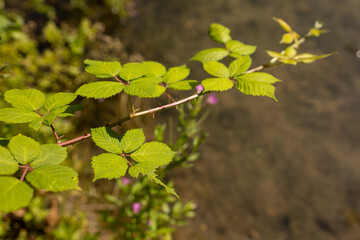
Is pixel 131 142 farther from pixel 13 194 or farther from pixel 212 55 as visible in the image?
pixel 212 55

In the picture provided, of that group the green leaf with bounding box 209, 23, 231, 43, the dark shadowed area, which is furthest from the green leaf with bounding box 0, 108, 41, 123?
the dark shadowed area

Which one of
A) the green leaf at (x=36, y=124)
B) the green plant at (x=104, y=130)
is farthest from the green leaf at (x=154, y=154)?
the green leaf at (x=36, y=124)

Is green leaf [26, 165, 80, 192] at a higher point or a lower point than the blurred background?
higher

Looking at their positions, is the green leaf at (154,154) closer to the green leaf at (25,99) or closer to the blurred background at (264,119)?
the green leaf at (25,99)

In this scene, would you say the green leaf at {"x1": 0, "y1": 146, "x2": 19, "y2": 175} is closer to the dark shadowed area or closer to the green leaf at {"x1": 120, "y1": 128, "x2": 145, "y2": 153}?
the green leaf at {"x1": 120, "y1": 128, "x2": 145, "y2": 153}

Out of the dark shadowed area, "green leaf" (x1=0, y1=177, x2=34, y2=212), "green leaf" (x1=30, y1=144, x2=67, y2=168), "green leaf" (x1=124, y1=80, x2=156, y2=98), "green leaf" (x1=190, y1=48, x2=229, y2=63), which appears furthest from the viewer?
the dark shadowed area

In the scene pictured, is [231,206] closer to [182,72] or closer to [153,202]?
[153,202]

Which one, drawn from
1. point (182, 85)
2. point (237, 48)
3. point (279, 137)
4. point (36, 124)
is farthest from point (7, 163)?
point (279, 137)
